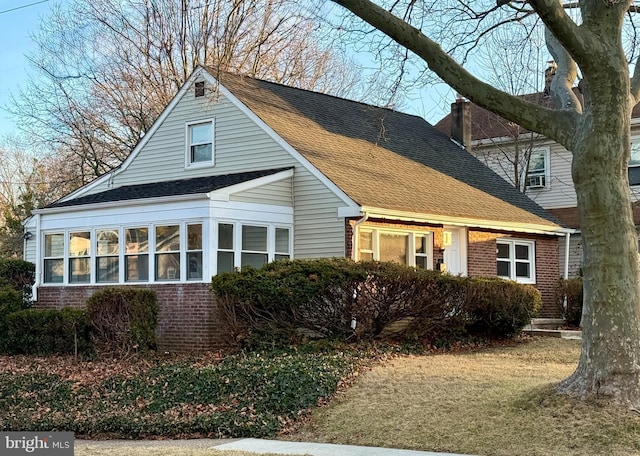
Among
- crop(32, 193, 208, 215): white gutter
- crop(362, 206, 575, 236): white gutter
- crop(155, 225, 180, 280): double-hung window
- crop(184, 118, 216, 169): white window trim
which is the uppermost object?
crop(184, 118, 216, 169): white window trim

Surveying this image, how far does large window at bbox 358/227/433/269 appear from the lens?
18516 millimetres

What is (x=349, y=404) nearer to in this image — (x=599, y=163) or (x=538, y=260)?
(x=599, y=163)

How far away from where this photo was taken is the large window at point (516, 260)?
22.5 m

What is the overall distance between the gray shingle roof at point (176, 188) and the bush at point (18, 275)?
2018mm

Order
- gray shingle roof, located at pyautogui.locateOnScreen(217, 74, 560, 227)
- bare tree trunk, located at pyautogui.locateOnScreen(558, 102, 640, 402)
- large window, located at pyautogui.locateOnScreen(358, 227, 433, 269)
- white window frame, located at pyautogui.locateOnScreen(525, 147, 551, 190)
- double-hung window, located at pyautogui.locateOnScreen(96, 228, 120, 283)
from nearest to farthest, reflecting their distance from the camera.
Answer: bare tree trunk, located at pyautogui.locateOnScreen(558, 102, 640, 402) → double-hung window, located at pyautogui.locateOnScreen(96, 228, 120, 283) → large window, located at pyautogui.locateOnScreen(358, 227, 433, 269) → gray shingle roof, located at pyautogui.locateOnScreen(217, 74, 560, 227) → white window frame, located at pyautogui.locateOnScreen(525, 147, 551, 190)

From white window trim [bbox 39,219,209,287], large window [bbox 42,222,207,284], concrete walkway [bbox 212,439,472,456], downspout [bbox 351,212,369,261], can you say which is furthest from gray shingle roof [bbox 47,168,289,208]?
concrete walkway [bbox 212,439,472,456]

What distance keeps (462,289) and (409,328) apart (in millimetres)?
1316

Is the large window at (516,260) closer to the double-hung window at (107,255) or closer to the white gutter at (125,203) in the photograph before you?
the white gutter at (125,203)

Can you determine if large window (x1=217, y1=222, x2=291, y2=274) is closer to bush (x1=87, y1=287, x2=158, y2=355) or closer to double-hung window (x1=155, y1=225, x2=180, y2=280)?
double-hung window (x1=155, y1=225, x2=180, y2=280)

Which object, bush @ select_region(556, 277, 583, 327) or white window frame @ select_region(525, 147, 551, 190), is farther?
white window frame @ select_region(525, 147, 551, 190)

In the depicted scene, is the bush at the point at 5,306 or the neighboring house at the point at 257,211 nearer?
the neighboring house at the point at 257,211

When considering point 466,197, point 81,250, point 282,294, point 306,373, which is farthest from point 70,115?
point 306,373

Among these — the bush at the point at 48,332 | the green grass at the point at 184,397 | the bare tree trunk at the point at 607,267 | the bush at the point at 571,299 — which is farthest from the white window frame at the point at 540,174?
the bare tree trunk at the point at 607,267

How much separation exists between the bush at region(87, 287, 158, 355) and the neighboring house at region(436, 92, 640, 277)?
14.3 meters
